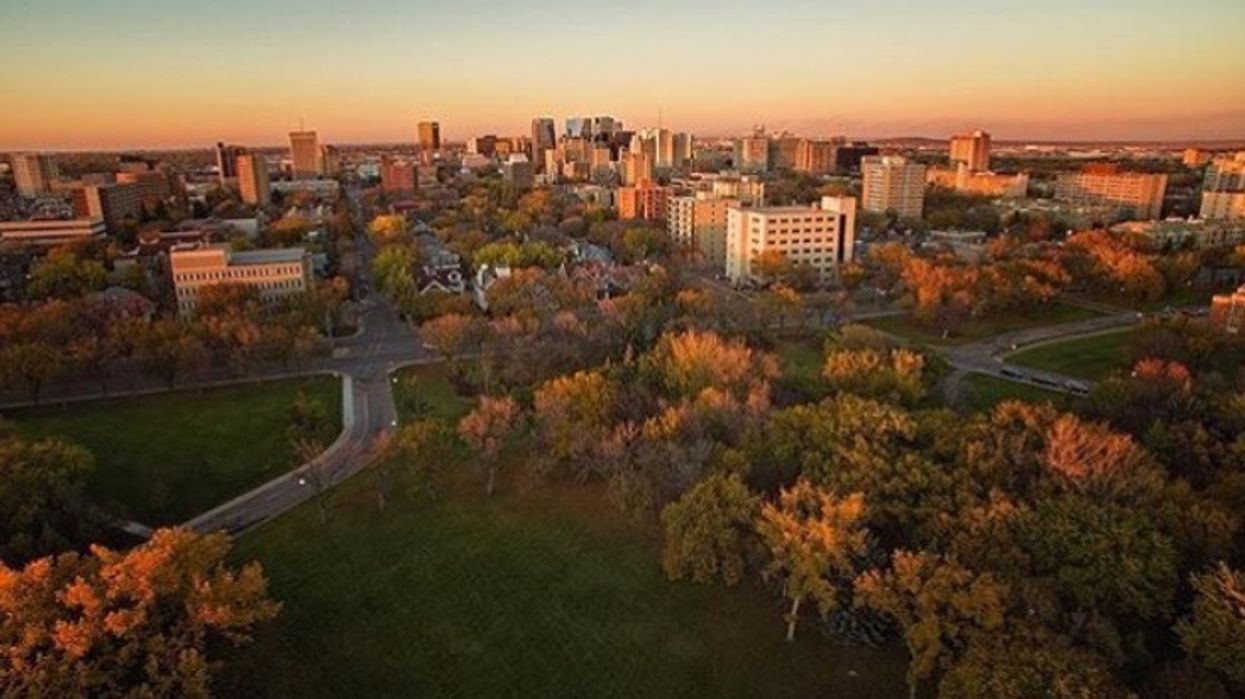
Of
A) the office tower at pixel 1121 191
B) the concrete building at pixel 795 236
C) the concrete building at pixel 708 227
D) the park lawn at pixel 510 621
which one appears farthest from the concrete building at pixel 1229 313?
the office tower at pixel 1121 191

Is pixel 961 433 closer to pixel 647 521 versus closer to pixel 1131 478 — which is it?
pixel 1131 478

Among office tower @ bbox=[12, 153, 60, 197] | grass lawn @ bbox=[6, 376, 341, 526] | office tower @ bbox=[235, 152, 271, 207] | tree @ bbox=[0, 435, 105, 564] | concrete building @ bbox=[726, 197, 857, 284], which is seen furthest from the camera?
office tower @ bbox=[12, 153, 60, 197]

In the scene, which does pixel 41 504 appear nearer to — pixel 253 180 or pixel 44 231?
pixel 44 231

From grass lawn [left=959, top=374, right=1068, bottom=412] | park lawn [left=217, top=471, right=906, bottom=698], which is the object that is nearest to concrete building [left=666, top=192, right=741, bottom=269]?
grass lawn [left=959, top=374, right=1068, bottom=412]

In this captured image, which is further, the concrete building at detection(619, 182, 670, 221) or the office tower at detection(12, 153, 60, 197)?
the office tower at detection(12, 153, 60, 197)

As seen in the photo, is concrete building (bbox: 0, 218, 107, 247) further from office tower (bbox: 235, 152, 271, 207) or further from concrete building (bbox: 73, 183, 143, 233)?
office tower (bbox: 235, 152, 271, 207)

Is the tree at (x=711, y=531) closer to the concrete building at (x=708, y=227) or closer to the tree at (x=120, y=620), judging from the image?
the tree at (x=120, y=620)

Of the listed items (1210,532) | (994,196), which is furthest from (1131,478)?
(994,196)
